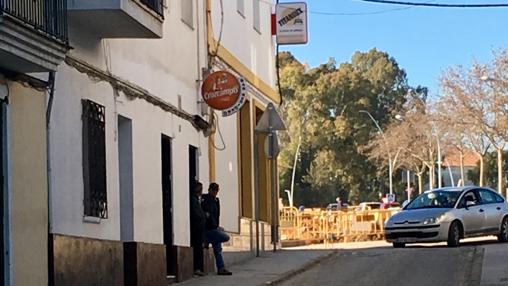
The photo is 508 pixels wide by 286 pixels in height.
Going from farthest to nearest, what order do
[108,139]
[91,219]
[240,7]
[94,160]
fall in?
[240,7] → [108,139] → [94,160] → [91,219]

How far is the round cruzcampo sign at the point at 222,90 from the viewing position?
18156 mm

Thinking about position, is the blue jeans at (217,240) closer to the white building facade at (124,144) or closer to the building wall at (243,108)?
the white building facade at (124,144)

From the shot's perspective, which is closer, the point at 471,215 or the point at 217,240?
the point at 217,240

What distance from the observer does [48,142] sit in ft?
37.9

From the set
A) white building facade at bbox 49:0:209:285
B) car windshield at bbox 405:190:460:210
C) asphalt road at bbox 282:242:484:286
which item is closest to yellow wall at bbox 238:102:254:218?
asphalt road at bbox 282:242:484:286

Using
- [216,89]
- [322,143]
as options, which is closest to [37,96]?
[216,89]

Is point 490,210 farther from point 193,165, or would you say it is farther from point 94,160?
point 94,160

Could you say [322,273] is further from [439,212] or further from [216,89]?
[439,212]

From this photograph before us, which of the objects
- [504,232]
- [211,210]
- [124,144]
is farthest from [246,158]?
[124,144]

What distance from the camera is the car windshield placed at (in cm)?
2367

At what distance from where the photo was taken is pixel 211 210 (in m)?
17.5

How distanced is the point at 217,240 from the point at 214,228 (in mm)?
252

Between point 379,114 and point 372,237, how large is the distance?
40659 millimetres

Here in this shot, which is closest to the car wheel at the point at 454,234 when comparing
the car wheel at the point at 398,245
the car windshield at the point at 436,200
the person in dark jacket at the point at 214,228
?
the car windshield at the point at 436,200
